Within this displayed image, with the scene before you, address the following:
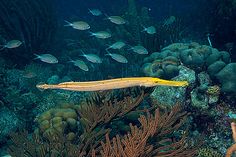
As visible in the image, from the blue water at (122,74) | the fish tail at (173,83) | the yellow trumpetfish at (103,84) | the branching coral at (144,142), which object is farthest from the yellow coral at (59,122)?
the fish tail at (173,83)

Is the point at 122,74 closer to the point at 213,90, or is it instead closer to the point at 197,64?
the point at 197,64

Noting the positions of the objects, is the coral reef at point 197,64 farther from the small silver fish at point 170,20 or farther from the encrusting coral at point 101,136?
the small silver fish at point 170,20

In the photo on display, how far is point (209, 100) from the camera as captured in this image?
6.96m

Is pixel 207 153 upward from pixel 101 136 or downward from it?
downward

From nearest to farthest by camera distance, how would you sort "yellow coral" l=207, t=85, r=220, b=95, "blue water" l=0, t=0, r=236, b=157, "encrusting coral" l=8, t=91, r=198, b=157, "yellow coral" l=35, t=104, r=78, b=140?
"encrusting coral" l=8, t=91, r=198, b=157 → "yellow coral" l=35, t=104, r=78, b=140 → "blue water" l=0, t=0, r=236, b=157 → "yellow coral" l=207, t=85, r=220, b=95

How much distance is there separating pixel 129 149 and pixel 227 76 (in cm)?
419

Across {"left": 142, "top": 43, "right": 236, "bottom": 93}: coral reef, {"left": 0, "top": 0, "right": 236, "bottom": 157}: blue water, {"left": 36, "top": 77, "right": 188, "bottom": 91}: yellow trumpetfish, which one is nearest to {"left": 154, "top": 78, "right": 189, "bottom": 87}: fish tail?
{"left": 36, "top": 77, "right": 188, "bottom": 91}: yellow trumpetfish

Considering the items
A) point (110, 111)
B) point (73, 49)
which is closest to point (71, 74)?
point (73, 49)

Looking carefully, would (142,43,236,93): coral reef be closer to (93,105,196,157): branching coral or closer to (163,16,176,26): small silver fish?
(93,105,196,157): branching coral

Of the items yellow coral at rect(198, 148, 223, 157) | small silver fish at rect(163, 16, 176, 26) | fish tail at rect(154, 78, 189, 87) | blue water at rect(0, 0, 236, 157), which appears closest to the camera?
fish tail at rect(154, 78, 189, 87)

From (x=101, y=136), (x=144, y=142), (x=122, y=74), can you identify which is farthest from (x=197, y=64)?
(x=122, y=74)

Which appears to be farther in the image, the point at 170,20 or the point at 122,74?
the point at 170,20

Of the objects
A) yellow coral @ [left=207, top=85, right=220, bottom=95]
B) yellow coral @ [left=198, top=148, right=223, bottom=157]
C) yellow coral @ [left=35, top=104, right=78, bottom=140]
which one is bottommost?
yellow coral @ [left=198, top=148, right=223, bottom=157]

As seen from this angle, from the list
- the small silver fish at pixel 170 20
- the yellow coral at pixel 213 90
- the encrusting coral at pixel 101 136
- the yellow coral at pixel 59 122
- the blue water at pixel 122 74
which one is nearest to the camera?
the encrusting coral at pixel 101 136
